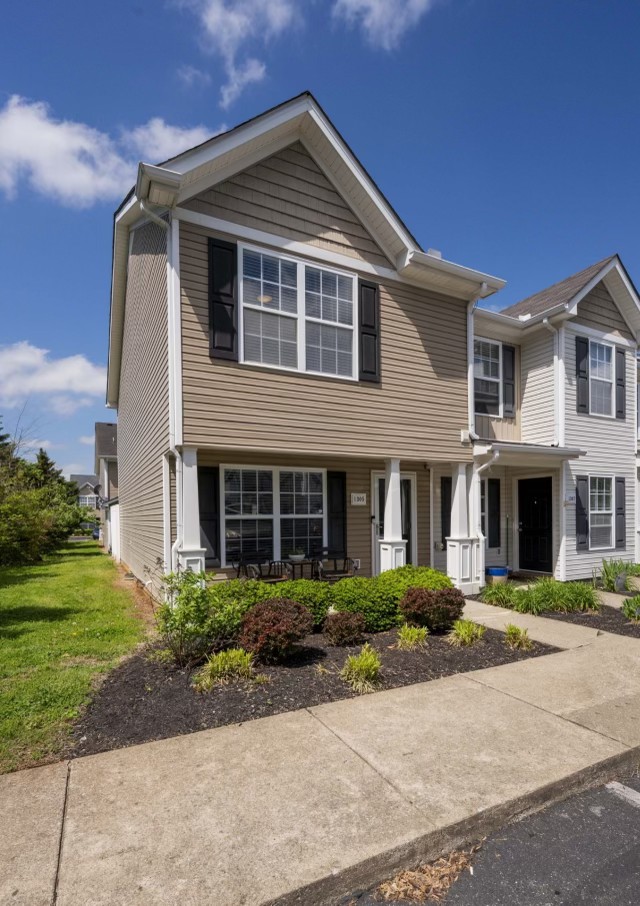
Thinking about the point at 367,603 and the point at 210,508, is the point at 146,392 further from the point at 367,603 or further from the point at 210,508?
the point at 367,603

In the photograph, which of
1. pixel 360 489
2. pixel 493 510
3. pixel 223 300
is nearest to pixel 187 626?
pixel 223 300

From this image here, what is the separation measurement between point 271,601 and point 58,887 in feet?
12.1

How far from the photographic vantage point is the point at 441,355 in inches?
384

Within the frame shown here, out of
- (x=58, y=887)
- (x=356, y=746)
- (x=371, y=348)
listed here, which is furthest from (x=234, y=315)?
(x=58, y=887)

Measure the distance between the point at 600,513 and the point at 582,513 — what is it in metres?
0.89

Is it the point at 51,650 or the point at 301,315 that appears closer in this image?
the point at 51,650

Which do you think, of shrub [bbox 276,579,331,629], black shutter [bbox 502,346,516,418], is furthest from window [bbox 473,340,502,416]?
shrub [bbox 276,579,331,629]

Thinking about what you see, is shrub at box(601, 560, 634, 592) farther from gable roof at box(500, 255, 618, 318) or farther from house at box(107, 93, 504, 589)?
gable roof at box(500, 255, 618, 318)

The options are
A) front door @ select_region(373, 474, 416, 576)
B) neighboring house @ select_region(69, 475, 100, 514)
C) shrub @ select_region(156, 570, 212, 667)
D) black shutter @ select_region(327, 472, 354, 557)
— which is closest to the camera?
shrub @ select_region(156, 570, 212, 667)

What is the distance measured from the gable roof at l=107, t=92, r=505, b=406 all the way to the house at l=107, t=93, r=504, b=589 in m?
0.03

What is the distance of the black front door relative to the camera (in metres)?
11.8

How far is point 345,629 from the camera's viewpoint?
619cm

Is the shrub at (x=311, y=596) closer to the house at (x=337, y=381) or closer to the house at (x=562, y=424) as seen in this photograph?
the house at (x=337, y=381)

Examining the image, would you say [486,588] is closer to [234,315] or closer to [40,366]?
[234,315]
